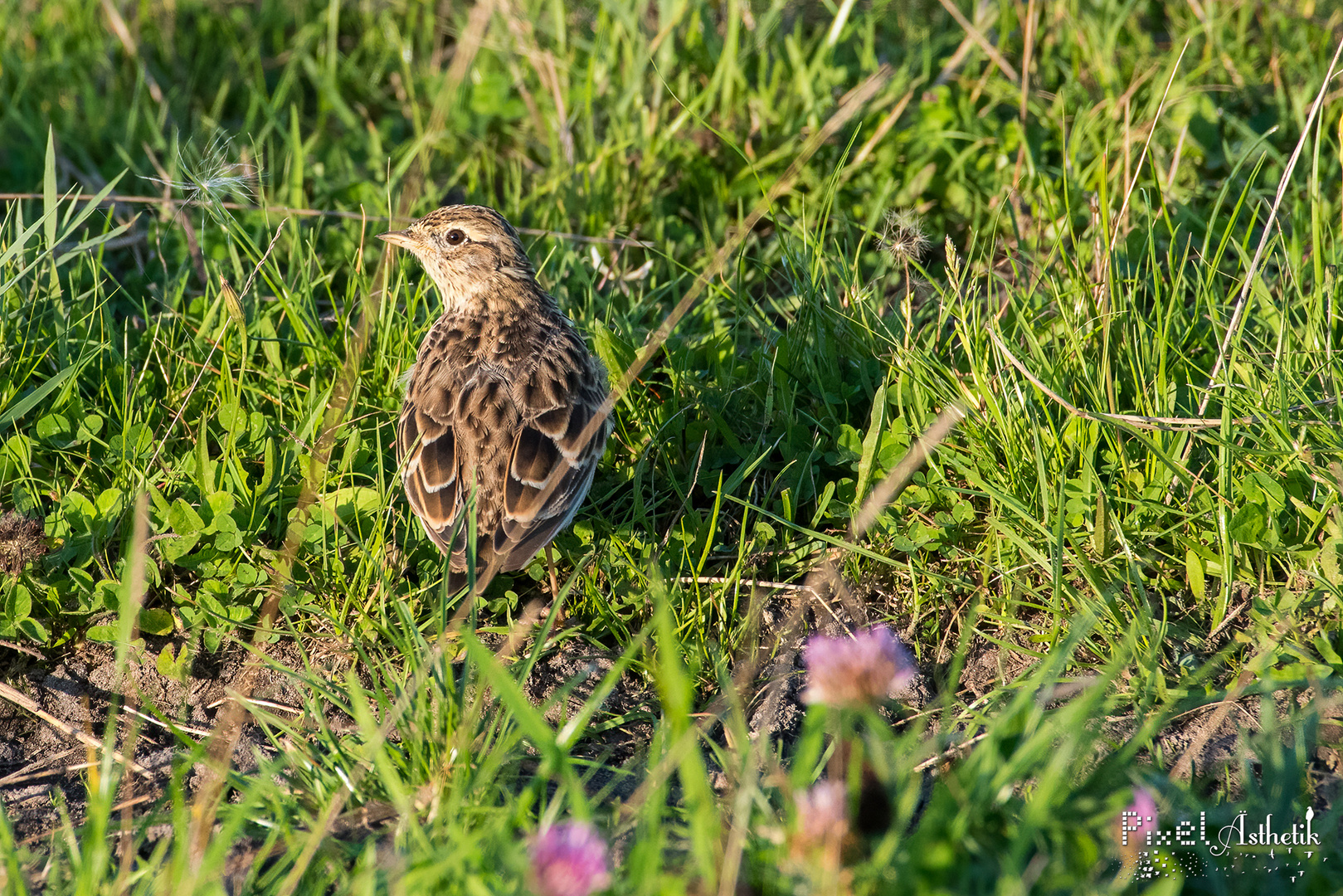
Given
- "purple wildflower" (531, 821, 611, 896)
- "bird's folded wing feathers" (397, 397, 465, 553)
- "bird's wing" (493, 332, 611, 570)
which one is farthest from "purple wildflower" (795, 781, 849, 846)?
"bird's folded wing feathers" (397, 397, 465, 553)

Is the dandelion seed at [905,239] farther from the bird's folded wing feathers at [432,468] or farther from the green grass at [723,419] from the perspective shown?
the bird's folded wing feathers at [432,468]

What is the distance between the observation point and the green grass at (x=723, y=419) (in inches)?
117

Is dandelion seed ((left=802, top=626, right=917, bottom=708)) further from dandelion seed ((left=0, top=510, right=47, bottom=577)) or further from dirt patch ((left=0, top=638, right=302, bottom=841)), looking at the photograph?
dandelion seed ((left=0, top=510, right=47, bottom=577))

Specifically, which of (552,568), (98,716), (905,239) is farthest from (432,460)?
(905,239)

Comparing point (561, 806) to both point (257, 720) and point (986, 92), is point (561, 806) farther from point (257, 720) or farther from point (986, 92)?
point (986, 92)

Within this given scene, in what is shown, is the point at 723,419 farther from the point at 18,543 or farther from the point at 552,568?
the point at 18,543

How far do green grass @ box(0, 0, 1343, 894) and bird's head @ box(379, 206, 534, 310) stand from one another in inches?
6.4

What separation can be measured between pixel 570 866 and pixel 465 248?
3278 mm

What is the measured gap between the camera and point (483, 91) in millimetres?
6902

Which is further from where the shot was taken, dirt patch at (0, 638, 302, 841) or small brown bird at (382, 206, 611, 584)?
small brown bird at (382, 206, 611, 584)

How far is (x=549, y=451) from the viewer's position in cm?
425

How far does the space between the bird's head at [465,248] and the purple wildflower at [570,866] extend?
305cm

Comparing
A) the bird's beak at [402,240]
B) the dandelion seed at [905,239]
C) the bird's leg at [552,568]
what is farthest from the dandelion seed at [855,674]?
the bird's beak at [402,240]

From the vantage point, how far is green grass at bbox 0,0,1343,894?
2.97 m
